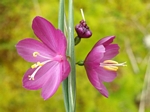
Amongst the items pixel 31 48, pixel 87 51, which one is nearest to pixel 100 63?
pixel 31 48

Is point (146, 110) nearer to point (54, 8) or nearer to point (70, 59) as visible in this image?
point (54, 8)

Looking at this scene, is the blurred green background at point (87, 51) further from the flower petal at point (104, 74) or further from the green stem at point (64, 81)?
the green stem at point (64, 81)

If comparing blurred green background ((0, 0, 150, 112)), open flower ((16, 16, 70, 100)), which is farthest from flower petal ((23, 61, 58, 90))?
blurred green background ((0, 0, 150, 112))

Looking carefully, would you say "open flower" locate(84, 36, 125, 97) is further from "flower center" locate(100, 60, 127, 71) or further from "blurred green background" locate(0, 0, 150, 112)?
"blurred green background" locate(0, 0, 150, 112)

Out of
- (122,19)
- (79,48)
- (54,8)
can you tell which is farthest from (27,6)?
(122,19)

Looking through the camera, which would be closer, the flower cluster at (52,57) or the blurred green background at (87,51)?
the flower cluster at (52,57)

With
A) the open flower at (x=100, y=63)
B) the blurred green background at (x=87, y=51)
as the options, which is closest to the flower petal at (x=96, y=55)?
the open flower at (x=100, y=63)
